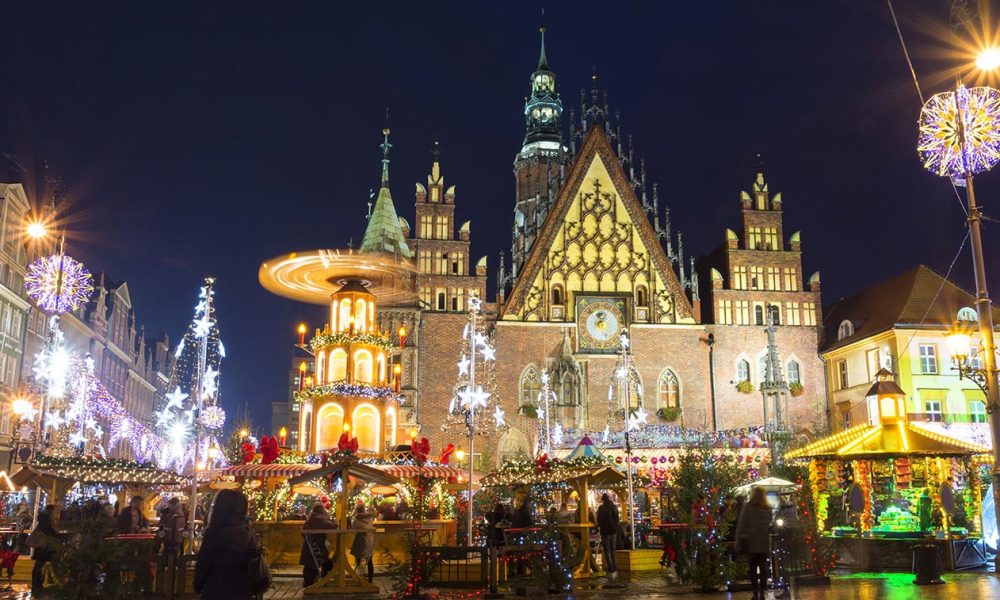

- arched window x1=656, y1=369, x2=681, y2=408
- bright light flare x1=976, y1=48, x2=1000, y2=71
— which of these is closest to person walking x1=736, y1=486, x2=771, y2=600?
bright light flare x1=976, y1=48, x2=1000, y2=71

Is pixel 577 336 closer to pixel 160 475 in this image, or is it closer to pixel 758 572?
pixel 160 475

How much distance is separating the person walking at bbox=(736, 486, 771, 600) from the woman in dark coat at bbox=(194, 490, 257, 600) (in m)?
7.63

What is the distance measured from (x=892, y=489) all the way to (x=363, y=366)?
14.2 m

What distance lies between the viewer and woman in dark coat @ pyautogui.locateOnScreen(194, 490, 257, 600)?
851 cm

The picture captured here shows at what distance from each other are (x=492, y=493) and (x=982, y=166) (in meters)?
18.8

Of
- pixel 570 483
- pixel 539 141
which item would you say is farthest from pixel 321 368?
pixel 539 141

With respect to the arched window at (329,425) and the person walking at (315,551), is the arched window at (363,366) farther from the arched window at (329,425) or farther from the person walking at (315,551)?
the person walking at (315,551)

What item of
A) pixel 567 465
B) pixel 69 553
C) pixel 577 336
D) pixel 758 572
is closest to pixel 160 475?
pixel 567 465

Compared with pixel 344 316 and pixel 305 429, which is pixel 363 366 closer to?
pixel 344 316

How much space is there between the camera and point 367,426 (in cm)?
2514

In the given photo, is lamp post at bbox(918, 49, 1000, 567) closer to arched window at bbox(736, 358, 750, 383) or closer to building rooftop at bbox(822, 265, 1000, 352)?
building rooftop at bbox(822, 265, 1000, 352)

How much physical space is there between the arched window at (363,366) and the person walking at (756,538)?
1420 cm

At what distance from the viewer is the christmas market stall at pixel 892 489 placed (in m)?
20.4

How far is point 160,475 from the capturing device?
918 inches
